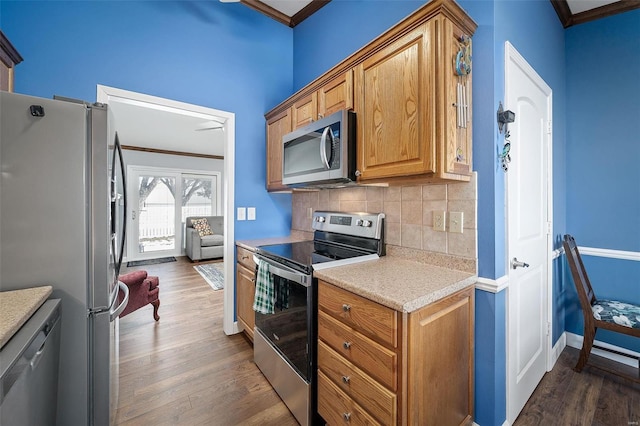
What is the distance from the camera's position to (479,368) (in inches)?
54.5

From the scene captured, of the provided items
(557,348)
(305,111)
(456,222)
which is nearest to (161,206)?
(305,111)

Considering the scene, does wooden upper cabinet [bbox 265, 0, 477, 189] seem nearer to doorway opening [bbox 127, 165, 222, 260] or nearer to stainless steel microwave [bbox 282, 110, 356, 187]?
stainless steel microwave [bbox 282, 110, 356, 187]

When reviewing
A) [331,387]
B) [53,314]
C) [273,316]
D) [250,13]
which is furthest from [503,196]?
[250,13]

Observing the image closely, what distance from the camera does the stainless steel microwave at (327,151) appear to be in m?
1.59

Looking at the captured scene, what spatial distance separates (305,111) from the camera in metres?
2.08

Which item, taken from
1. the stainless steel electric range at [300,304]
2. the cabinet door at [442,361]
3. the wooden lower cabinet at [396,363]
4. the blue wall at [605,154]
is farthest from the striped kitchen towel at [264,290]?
the blue wall at [605,154]

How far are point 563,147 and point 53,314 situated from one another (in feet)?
11.7

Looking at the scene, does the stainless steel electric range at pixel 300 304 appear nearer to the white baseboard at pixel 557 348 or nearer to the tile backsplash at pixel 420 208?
A: the tile backsplash at pixel 420 208

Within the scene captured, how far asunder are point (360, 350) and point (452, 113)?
3.88 feet

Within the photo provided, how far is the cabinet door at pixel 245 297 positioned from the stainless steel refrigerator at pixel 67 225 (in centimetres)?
109

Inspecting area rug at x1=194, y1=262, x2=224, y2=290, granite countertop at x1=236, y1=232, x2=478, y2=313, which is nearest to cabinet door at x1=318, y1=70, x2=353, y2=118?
granite countertop at x1=236, y1=232, x2=478, y2=313

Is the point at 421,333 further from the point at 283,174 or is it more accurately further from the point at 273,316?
the point at 283,174

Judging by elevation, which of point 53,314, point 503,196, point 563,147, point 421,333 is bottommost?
point 421,333

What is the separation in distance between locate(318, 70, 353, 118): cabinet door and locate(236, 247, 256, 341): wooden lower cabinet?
130 cm
